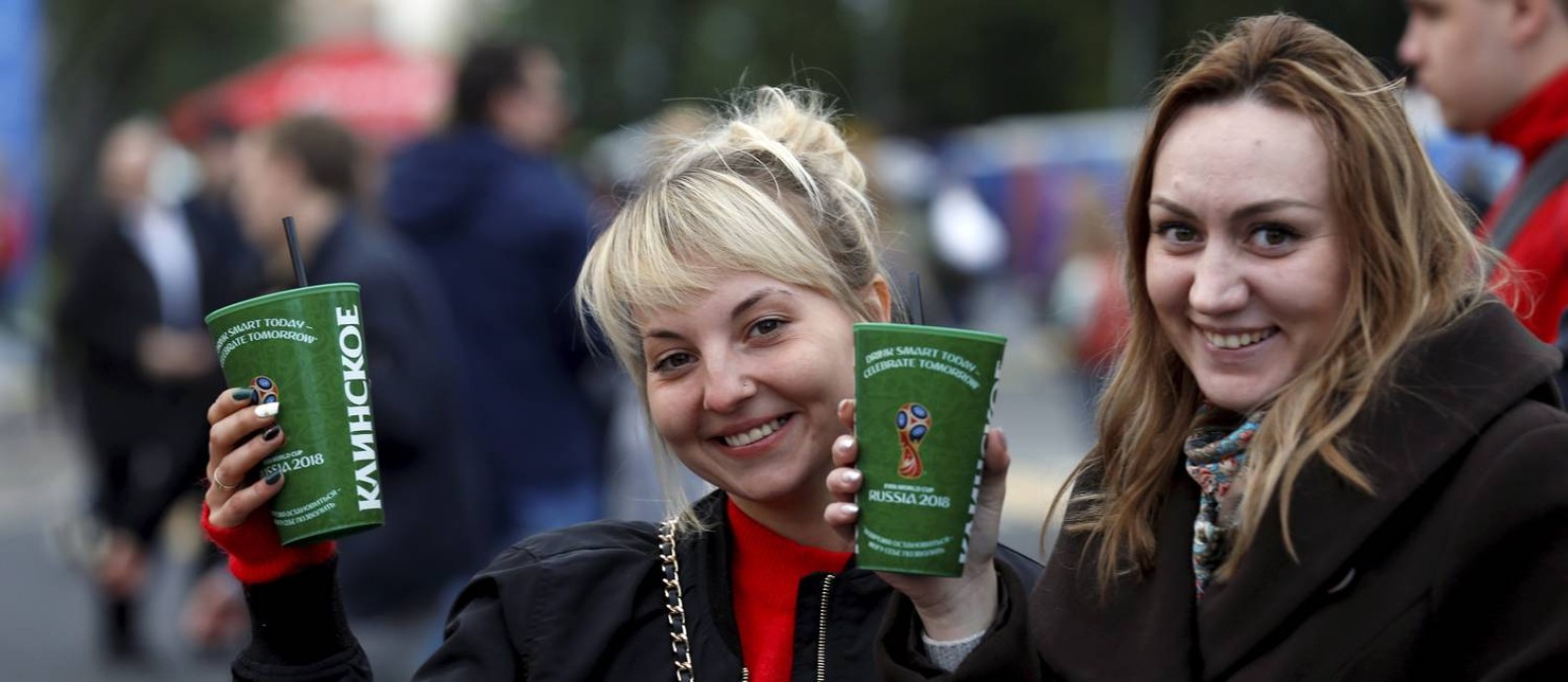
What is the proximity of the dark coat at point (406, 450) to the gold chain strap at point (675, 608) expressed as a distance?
2739 millimetres

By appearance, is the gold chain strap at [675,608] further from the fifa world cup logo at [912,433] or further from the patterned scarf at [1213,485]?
the patterned scarf at [1213,485]

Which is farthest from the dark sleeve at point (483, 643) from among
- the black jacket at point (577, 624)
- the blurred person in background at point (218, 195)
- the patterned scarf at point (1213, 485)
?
the blurred person in background at point (218, 195)

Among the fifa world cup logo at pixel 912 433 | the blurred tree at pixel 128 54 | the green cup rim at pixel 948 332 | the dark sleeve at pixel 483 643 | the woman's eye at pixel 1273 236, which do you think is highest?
the blurred tree at pixel 128 54

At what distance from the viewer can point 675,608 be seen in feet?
9.18

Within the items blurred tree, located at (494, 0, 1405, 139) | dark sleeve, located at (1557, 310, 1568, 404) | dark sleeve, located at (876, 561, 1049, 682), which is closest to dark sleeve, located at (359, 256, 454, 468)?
dark sleeve, located at (1557, 310, 1568, 404)

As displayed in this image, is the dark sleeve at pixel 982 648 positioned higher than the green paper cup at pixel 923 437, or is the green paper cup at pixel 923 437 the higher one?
the green paper cup at pixel 923 437

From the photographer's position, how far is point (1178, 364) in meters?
2.78

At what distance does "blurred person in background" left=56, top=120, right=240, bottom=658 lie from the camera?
842 cm

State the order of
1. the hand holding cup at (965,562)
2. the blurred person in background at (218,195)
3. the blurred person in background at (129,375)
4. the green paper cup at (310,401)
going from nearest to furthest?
the hand holding cup at (965,562)
the green paper cup at (310,401)
the blurred person in background at (129,375)
the blurred person in background at (218,195)

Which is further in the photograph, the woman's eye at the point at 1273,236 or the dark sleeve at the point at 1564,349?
the dark sleeve at the point at 1564,349

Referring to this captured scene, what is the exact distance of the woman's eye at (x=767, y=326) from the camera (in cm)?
280

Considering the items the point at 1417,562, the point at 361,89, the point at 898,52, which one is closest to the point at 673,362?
the point at 1417,562

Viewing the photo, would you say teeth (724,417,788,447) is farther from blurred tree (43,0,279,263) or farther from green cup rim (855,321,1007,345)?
blurred tree (43,0,279,263)

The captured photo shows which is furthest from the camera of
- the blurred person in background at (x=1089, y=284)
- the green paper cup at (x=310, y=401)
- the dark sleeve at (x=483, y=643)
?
the blurred person in background at (x=1089, y=284)
